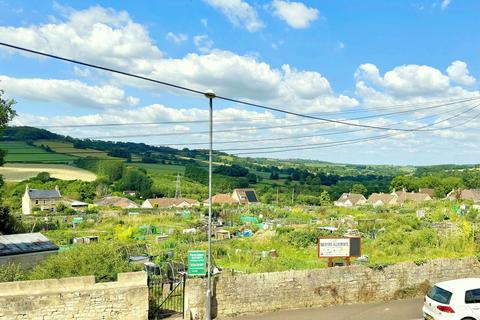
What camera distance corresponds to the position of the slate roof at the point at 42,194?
79.3 meters

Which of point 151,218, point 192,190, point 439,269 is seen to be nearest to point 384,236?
point 439,269

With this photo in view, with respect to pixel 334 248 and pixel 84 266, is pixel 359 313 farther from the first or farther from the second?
pixel 84 266

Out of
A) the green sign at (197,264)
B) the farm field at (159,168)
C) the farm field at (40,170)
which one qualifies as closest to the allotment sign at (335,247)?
the green sign at (197,264)

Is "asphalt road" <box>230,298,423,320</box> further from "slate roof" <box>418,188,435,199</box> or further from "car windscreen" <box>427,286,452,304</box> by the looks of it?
"slate roof" <box>418,188,435,199</box>

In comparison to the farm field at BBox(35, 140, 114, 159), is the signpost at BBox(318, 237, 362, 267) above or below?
below

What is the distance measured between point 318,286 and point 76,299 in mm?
8231

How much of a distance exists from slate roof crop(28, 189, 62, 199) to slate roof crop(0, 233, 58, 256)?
63.2 meters

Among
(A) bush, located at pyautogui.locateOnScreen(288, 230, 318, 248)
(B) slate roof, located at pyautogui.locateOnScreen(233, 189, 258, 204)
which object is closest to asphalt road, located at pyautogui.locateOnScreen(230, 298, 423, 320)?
(A) bush, located at pyautogui.locateOnScreen(288, 230, 318, 248)

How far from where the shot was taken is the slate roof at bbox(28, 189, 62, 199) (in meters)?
79.3

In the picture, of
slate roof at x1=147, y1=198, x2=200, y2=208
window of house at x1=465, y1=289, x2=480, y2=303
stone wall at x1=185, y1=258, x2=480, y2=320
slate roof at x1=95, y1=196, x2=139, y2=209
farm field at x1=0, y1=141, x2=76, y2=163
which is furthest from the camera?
farm field at x1=0, y1=141, x2=76, y2=163

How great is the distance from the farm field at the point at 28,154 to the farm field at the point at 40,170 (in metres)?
2.25

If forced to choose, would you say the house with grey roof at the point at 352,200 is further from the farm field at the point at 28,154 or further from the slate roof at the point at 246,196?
the farm field at the point at 28,154

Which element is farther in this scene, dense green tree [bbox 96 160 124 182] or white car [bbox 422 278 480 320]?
dense green tree [bbox 96 160 124 182]

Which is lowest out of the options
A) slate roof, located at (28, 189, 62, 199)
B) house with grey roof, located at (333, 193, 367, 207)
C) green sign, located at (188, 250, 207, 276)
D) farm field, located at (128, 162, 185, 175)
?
house with grey roof, located at (333, 193, 367, 207)
